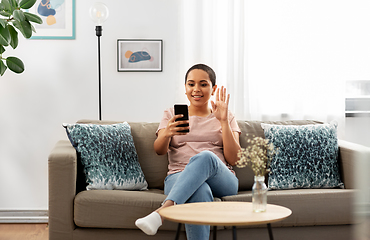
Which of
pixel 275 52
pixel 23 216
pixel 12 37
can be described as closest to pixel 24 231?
pixel 23 216

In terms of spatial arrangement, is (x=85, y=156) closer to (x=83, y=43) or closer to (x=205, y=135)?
(x=205, y=135)

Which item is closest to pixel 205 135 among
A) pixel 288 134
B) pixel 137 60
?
pixel 288 134

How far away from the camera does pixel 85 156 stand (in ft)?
6.81

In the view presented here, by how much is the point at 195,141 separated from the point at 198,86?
334mm

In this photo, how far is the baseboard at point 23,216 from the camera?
114 inches

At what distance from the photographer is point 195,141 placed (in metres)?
2.20

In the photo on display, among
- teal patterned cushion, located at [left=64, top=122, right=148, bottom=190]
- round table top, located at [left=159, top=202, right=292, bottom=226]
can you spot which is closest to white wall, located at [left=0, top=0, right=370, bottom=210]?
teal patterned cushion, located at [left=64, top=122, right=148, bottom=190]

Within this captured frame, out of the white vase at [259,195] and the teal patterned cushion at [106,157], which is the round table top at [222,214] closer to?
the white vase at [259,195]

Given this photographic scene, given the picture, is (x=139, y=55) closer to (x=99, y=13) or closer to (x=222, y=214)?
(x=99, y=13)

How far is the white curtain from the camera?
2.94m

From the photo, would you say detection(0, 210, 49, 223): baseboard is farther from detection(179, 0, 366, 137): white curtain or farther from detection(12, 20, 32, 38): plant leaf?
detection(179, 0, 366, 137): white curtain

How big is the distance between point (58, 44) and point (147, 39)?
28.0 inches

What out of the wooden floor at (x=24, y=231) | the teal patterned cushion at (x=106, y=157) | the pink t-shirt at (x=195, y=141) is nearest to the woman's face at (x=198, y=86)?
the pink t-shirt at (x=195, y=141)

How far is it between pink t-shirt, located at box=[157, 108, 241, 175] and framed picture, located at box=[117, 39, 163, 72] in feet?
2.80
